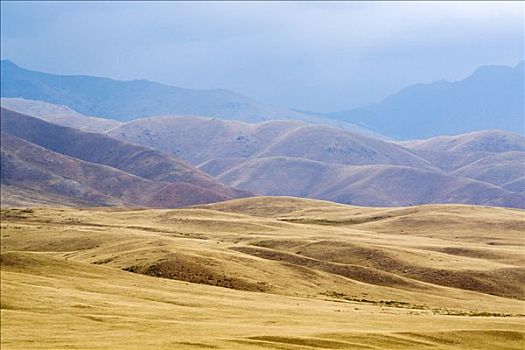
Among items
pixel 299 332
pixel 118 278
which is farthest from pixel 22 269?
pixel 299 332

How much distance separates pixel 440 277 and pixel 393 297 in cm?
1819

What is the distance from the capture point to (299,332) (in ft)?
152

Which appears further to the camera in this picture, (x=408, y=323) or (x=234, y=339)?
(x=408, y=323)

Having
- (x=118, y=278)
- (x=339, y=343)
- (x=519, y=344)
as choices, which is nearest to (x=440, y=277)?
(x=118, y=278)

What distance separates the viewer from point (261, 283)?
83.9 m

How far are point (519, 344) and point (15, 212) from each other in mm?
150201

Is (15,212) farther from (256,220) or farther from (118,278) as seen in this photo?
(118,278)

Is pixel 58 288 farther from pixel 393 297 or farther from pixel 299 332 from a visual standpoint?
pixel 393 297

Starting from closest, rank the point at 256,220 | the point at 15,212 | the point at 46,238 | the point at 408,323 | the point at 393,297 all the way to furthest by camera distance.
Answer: the point at 408,323, the point at 393,297, the point at 46,238, the point at 256,220, the point at 15,212

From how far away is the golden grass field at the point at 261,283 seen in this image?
152ft

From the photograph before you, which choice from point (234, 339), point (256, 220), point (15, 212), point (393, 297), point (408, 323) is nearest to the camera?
point (234, 339)

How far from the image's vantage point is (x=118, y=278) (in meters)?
77.2

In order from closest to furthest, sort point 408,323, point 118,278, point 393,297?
point 408,323
point 118,278
point 393,297

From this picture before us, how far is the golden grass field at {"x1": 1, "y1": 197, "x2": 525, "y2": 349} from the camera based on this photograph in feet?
152
